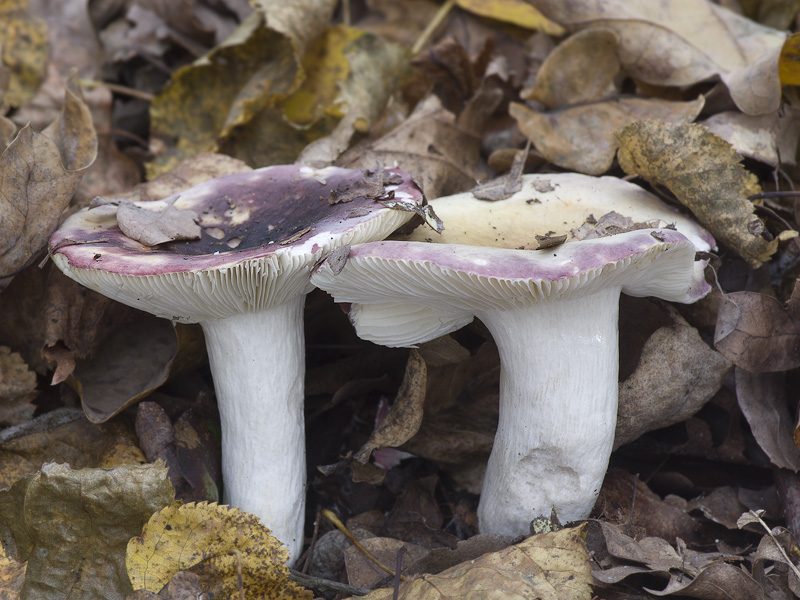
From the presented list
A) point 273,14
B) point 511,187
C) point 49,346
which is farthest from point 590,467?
point 273,14

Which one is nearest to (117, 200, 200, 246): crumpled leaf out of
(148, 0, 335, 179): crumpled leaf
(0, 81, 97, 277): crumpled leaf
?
(0, 81, 97, 277): crumpled leaf

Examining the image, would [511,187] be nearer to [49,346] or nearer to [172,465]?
[172,465]

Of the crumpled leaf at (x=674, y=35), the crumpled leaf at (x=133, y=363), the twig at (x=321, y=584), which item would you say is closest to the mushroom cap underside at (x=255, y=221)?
the crumpled leaf at (x=133, y=363)

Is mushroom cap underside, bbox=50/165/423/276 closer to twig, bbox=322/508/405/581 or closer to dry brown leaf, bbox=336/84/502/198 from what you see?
dry brown leaf, bbox=336/84/502/198

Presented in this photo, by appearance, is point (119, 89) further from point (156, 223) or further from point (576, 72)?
point (576, 72)

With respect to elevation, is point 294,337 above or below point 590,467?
above

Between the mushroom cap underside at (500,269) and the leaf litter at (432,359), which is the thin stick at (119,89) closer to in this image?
the leaf litter at (432,359)
